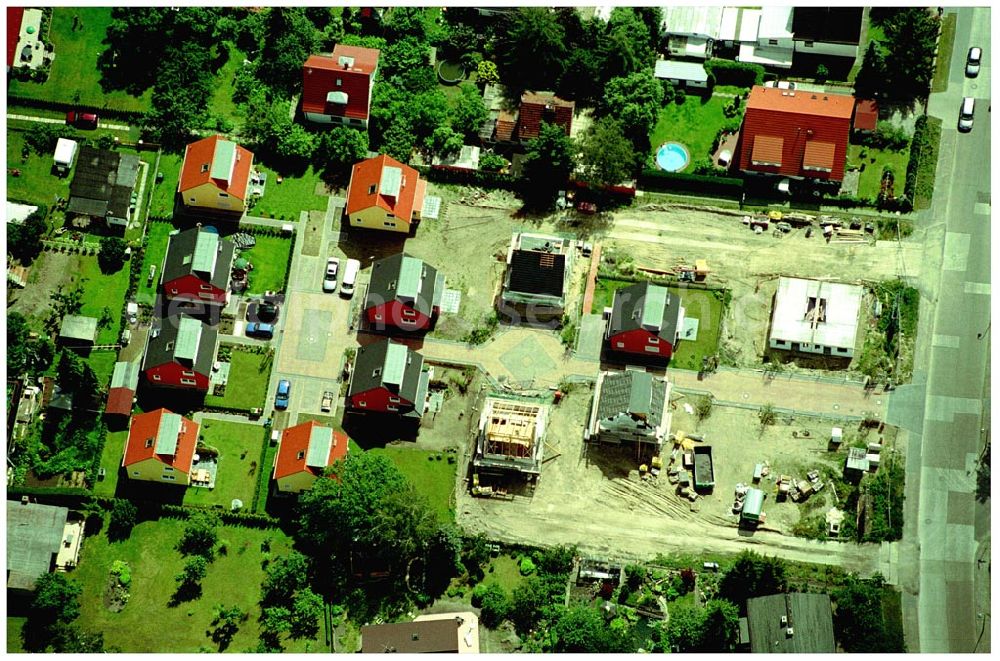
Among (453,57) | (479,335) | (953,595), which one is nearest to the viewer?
(953,595)

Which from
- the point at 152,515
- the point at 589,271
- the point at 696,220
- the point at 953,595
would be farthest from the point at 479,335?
the point at 953,595

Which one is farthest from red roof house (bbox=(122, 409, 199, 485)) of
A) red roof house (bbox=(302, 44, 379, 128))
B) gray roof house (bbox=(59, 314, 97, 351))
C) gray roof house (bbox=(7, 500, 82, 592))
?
red roof house (bbox=(302, 44, 379, 128))

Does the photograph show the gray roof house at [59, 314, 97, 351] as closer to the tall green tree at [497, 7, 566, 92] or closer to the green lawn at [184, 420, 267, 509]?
the green lawn at [184, 420, 267, 509]

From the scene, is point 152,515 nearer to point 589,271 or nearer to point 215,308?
point 215,308

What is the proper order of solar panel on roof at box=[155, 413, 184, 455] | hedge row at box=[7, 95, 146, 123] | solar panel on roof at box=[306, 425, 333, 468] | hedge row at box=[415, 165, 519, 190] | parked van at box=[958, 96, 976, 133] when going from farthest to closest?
hedge row at box=[7, 95, 146, 123] → hedge row at box=[415, 165, 519, 190] → parked van at box=[958, 96, 976, 133] → solar panel on roof at box=[155, 413, 184, 455] → solar panel on roof at box=[306, 425, 333, 468]

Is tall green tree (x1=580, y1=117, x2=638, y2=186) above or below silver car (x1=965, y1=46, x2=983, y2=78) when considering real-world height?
below

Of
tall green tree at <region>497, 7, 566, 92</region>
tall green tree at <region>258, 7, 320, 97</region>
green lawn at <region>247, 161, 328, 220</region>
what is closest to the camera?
green lawn at <region>247, 161, 328, 220</region>

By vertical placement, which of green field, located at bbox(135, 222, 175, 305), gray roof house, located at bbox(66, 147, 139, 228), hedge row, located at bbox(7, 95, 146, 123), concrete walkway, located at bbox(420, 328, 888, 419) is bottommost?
concrete walkway, located at bbox(420, 328, 888, 419)
